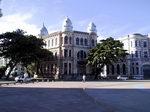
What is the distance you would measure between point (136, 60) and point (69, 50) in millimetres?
22467

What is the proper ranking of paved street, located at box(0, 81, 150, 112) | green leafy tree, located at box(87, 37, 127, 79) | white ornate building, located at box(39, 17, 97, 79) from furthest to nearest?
1. white ornate building, located at box(39, 17, 97, 79)
2. green leafy tree, located at box(87, 37, 127, 79)
3. paved street, located at box(0, 81, 150, 112)

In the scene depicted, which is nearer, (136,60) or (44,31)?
(136,60)

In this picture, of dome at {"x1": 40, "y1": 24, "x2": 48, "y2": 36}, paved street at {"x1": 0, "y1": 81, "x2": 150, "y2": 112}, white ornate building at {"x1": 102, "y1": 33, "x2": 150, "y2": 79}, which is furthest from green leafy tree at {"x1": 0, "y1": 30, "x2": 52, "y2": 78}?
paved street at {"x1": 0, "y1": 81, "x2": 150, "y2": 112}

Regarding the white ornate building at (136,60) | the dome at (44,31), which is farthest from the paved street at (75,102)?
the dome at (44,31)

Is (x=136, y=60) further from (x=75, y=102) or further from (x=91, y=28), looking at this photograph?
(x=75, y=102)

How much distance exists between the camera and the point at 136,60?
90.3 metres

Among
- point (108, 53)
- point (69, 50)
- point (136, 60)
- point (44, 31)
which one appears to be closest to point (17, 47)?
point (108, 53)

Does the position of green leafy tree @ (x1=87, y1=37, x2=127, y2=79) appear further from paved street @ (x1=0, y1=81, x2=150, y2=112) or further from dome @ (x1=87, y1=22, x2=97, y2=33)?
paved street @ (x1=0, y1=81, x2=150, y2=112)

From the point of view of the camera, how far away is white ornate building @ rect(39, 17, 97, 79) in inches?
3356

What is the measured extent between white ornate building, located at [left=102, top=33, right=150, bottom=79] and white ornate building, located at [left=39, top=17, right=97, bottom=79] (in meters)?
11.2

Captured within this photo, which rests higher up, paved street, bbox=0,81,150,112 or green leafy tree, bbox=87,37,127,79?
green leafy tree, bbox=87,37,127,79

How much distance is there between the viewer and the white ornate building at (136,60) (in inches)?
3553

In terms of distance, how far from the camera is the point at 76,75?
84000 millimetres

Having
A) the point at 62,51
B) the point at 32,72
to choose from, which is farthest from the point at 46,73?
the point at 62,51
